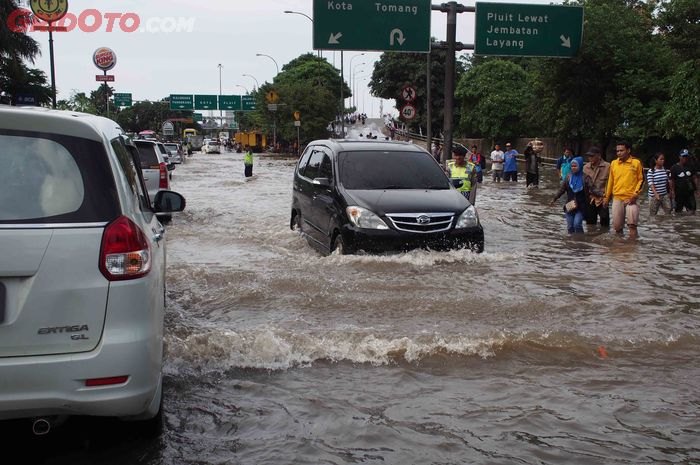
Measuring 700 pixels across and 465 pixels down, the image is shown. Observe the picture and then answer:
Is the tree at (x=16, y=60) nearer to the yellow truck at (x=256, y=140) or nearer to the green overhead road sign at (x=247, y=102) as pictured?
the yellow truck at (x=256, y=140)

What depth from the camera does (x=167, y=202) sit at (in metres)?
5.41

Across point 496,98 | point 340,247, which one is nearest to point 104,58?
point 496,98

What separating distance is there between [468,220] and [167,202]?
4.75m

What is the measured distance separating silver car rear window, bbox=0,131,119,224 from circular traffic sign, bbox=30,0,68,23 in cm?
2973

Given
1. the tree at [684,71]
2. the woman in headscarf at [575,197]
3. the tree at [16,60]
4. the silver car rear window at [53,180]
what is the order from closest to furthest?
1. the silver car rear window at [53,180]
2. the woman in headscarf at [575,197]
3. the tree at [684,71]
4. the tree at [16,60]

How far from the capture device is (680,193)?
16.7 m

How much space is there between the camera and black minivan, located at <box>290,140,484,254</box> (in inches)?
350

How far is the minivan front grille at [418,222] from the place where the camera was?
889cm

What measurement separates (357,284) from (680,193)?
11.4 meters

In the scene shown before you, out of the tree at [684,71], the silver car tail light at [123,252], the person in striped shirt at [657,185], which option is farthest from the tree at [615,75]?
the silver car tail light at [123,252]

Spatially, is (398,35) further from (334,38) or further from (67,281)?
(67,281)

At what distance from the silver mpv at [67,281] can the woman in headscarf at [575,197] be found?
1022cm

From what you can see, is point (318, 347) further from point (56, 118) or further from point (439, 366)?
point (56, 118)

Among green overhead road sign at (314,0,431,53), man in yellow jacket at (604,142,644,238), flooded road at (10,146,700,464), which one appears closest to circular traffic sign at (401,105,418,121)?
green overhead road sign at (314,0,431,53)
